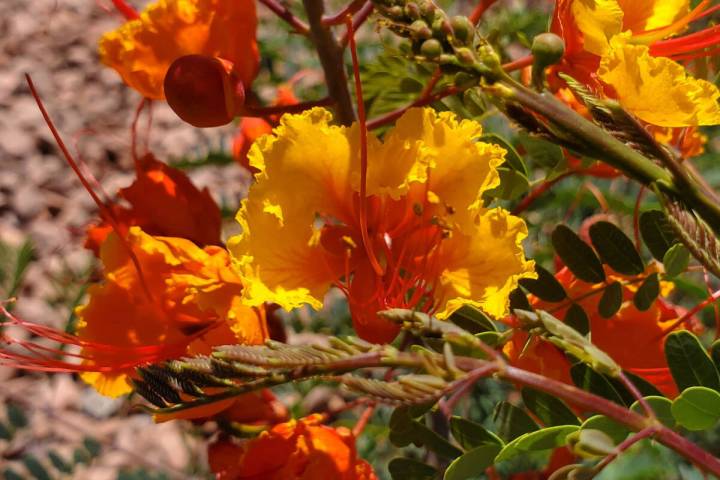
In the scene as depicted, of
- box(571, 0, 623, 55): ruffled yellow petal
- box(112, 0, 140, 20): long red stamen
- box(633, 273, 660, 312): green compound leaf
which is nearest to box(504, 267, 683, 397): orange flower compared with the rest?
box(633, 273, 660, 312): green compound leaf

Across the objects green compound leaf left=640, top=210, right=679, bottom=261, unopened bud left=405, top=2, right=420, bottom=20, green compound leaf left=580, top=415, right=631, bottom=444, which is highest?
unopened bud left=405, top=2, right=420, bottom=20

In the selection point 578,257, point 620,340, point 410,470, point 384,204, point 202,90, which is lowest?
point 410,470

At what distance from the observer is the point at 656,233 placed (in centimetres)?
131

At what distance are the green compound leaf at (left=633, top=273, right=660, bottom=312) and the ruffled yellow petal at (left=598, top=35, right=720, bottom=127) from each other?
247mm

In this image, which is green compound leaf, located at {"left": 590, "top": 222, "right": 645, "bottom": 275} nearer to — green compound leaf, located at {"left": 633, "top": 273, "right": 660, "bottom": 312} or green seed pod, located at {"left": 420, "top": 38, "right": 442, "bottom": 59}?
green compound leaf, located at {"left": 633, "top": 273, "right": 660, "bottom": 312}

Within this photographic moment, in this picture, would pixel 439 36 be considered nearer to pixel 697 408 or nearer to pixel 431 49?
pixel 431 49

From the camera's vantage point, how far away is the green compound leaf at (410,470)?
1.25 meters

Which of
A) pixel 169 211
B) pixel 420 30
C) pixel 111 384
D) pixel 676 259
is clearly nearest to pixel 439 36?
A: pixel 420 30

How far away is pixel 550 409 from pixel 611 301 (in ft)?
0.78

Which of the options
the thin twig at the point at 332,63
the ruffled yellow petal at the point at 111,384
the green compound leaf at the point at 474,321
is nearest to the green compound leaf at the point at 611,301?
the green compound leaf at the point at 474,321

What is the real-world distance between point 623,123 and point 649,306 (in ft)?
1.60

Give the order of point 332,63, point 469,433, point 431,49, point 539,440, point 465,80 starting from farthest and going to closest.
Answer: point 332,63 < point 469,433 < point 539,440 < point 465,80 < point 431,49

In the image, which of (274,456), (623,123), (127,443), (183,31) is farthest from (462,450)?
(127,443)

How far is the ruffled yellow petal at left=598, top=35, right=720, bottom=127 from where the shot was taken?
1.10m
